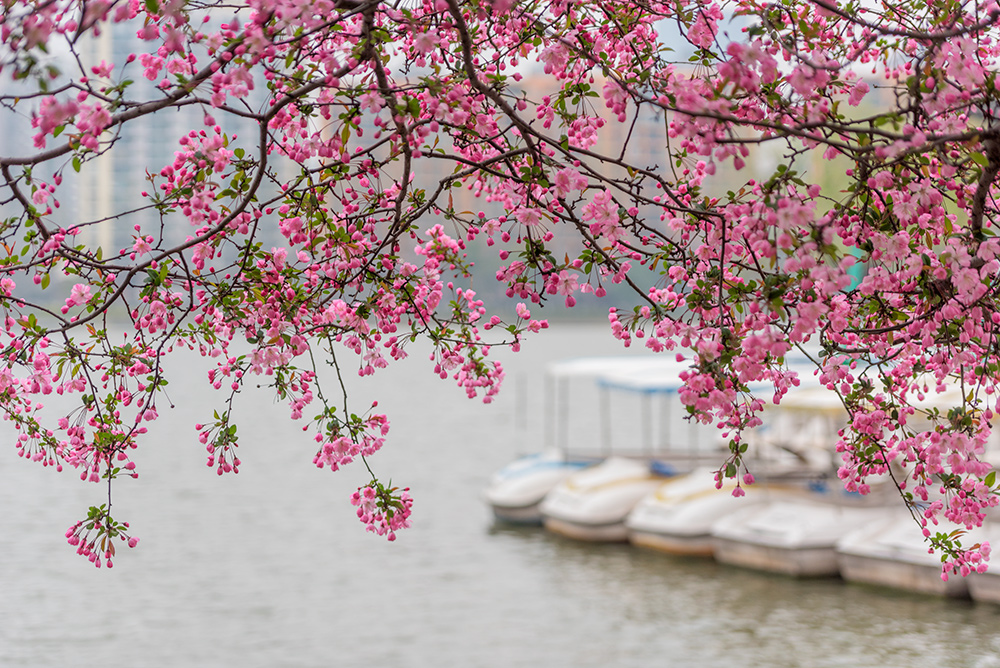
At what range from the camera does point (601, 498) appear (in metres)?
20.6

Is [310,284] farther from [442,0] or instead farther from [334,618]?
[334,618]

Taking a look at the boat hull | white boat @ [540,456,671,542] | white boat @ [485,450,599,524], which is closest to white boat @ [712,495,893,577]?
the boat hull

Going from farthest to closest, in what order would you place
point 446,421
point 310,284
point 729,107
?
point 446,421 < point 310,284 < point 729,107

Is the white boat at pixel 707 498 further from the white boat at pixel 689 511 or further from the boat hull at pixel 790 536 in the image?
the boat hull at pixel 790 536

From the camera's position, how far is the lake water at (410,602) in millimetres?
14992

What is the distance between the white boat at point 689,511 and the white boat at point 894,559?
185cm

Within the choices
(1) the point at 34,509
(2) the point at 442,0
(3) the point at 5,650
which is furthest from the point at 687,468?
(2) the point at 442,0

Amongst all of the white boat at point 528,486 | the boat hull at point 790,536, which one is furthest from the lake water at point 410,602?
the white boat at point 528,486

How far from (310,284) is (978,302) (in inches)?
106

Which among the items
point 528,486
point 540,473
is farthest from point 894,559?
point 540,473

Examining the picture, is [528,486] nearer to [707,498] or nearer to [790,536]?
[707,498]

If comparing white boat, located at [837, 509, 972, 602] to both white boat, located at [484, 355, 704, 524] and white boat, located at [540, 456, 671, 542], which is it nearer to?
white boat, located at [540, 456, 671, 542]

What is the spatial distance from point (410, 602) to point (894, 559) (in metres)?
7.03

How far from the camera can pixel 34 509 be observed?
1124 inches
